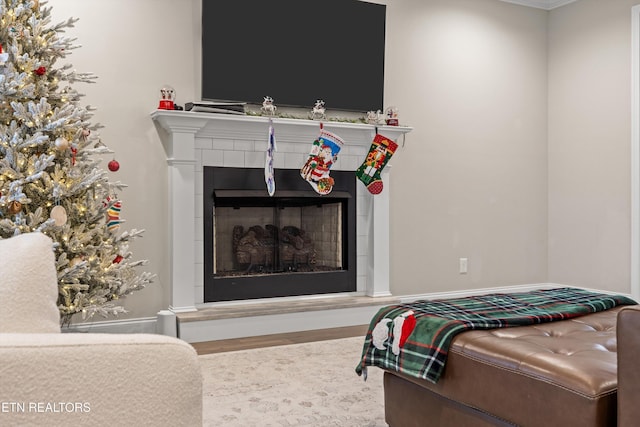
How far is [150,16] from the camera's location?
13.0ft

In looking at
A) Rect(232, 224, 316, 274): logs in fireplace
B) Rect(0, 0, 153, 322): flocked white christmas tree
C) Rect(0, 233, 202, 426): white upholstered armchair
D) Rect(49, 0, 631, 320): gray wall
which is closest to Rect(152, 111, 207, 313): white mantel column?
Rect(232, 224, 316, 274): logs in fireplace

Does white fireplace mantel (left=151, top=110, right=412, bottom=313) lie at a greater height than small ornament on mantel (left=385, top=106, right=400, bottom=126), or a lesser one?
lesser

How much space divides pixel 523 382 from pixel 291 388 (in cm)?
142

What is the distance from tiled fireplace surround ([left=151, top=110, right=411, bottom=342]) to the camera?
390cm

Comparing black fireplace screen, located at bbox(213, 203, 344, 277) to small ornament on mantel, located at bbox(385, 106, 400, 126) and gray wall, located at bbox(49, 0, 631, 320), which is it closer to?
gray wall, located at bbox(49, 0, 631, 320)

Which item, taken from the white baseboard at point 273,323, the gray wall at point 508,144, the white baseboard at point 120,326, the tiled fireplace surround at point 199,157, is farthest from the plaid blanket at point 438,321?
the gray wall at point 508,144

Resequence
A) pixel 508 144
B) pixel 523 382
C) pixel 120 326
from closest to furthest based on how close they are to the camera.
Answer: pixel 523 382 → pixel 120 326 → pixel 508 144

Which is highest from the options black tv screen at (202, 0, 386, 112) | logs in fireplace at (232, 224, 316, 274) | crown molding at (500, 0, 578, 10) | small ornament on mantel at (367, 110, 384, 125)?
crown molding at (500, 0, 578, 10)

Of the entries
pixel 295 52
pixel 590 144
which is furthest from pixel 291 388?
pixel 590 144

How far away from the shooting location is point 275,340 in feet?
12.8

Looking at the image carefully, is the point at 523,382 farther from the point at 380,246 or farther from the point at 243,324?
the point at 380,246

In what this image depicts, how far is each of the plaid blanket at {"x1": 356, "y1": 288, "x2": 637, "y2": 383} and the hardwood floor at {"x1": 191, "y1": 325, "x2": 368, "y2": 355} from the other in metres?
1.59

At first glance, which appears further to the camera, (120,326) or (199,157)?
(199,157)

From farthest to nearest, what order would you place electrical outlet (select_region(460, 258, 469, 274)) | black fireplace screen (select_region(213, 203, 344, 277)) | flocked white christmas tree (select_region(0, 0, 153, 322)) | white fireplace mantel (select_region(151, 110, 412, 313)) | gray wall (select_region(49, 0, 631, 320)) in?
electrical outlet (select_region(460, 258, 469, 274)) < gray wall (select_region(49, 0, 631, 320)) < black fireplace screen (select_region(213, 203, 344, 277)) < white fireplace mantel (select_region(151, 110, 412, 313)) < flocked white christmas tree (select_region(0, 0, 153, 322))
